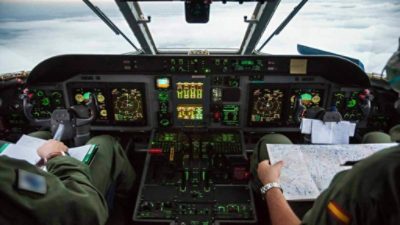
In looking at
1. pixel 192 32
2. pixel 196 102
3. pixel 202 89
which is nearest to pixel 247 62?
pixel 202 89

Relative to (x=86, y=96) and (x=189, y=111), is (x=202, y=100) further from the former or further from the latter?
(x=86, y=96)

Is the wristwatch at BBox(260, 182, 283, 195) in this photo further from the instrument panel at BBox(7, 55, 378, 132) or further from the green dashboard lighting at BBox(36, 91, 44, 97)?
the green dashboard lighting at BBox(36, 91, 44, 97)

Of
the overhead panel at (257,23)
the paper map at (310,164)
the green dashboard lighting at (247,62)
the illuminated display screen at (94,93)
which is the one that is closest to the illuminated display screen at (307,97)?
the green dashboard lighting at (247,62)

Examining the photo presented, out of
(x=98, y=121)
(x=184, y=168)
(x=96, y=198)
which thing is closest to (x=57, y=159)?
(x=96, y=198)

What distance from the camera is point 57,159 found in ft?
4.25

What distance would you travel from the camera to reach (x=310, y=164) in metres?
1.44

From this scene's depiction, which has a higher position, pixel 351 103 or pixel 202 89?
pixel 202 89

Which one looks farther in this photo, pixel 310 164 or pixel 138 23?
pixel 138 23

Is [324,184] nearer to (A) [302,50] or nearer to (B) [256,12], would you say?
(B) [256,12]

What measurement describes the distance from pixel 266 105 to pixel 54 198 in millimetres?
1887

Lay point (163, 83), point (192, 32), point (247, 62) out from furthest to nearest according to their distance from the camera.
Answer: point (192, 32) → point (163, 83) → point (247, 62)

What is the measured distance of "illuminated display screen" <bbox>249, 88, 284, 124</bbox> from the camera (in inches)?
97.0

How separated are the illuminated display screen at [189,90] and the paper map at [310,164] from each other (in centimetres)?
103

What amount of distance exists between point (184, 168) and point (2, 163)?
144 cm
